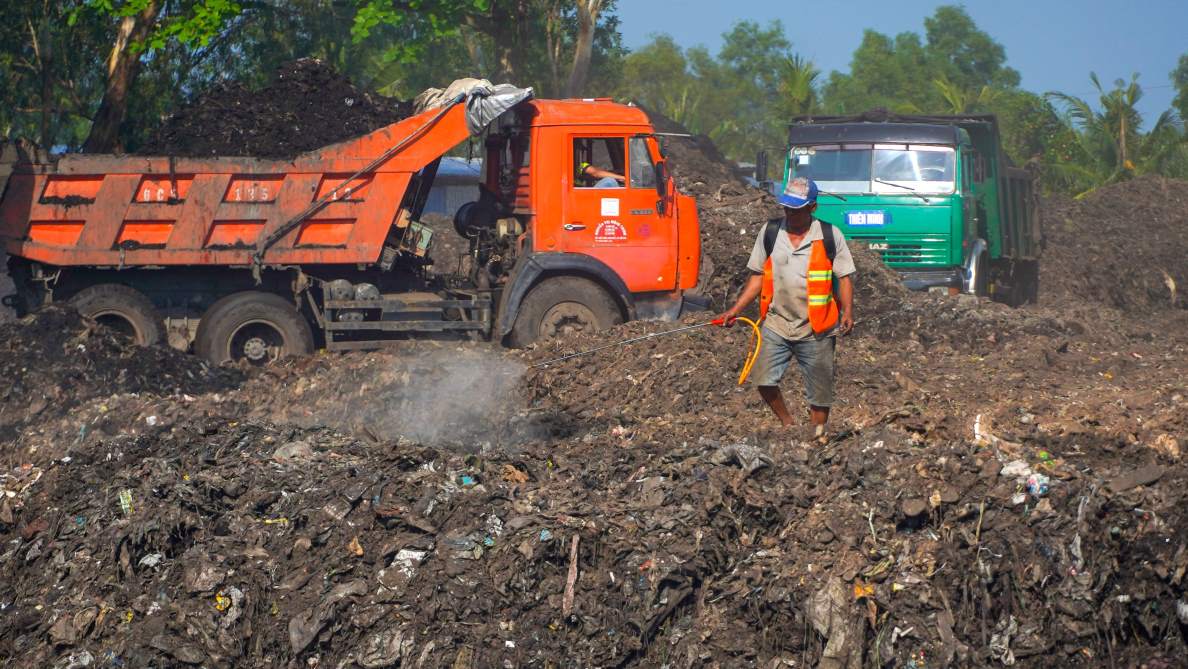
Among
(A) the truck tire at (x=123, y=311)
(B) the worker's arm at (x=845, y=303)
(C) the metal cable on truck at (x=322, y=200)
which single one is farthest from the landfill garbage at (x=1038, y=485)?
(A) the truck tire at (x=123, y=311)

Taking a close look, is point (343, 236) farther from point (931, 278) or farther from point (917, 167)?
point (931, 278)

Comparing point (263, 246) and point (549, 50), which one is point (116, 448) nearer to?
point (263, 246)

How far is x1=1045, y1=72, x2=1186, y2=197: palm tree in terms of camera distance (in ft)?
97.7

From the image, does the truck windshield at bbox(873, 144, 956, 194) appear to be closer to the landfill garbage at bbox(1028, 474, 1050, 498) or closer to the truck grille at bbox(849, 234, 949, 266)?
the truck grille at bbox(849, 234, 949, 266)

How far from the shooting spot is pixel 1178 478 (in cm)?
568

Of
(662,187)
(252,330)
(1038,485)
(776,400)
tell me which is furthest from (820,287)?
(252,330)

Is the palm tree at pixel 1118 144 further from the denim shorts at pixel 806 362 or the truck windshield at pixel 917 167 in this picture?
the denim shorts at pixel 806 362

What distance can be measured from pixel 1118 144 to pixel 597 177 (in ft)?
71.7

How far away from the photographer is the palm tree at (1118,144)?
2977 cm

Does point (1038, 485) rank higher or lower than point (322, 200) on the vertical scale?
lower

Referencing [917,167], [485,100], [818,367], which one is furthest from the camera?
[917,167]

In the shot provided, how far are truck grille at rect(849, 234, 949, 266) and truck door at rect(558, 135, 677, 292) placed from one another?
4.32 metres

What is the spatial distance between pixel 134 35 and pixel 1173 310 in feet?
54.3

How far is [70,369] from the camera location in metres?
10.6
